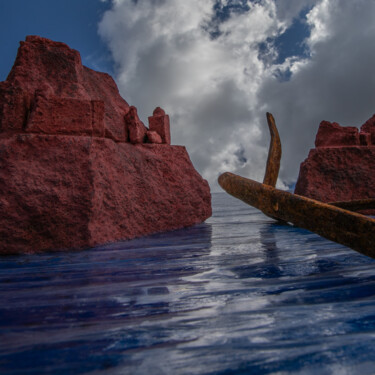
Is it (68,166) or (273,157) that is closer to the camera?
(68,166)

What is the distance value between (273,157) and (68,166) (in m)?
1.98

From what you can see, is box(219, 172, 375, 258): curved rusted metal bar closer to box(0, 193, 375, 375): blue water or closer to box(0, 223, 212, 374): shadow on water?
box(0, 193, 375, 375): blue water

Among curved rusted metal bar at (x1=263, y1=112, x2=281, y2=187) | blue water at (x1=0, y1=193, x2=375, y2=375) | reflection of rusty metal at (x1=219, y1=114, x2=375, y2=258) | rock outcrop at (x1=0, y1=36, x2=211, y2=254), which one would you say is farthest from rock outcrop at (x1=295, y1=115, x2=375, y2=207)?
reflection of rusty metal at (x1=219, y1=114, x2=375, y2=258)

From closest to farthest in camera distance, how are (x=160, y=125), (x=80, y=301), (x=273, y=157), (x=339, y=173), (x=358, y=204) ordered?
(x=80, y=301) < (x=273, y=157) < (x=358, y=204) < (x=160, y=125) < (x=339, y=173)

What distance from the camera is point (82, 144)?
251cm

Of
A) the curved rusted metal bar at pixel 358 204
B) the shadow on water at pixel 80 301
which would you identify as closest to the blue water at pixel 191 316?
the shadow on water at pixel 80 301

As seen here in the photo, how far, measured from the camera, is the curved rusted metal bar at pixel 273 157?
9.81 feet

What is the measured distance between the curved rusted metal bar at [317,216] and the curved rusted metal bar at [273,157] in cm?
138

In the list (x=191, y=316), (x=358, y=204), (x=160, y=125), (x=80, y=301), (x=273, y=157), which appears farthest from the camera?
(x=160, y=125)

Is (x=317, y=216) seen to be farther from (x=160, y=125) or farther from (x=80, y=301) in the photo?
(x=160, y=125)

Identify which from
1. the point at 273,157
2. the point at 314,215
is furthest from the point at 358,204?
the point at 314,215

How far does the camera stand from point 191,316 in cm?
98

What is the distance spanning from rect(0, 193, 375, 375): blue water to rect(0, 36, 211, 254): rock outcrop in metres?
0.53

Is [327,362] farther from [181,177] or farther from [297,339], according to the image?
[181,177]
